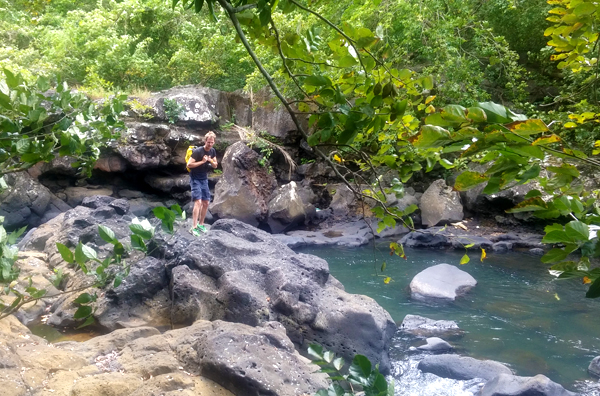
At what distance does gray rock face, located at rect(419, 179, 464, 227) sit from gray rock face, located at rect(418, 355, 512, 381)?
7534 millimetres

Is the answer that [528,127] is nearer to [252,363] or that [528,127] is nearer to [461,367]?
[252,363]

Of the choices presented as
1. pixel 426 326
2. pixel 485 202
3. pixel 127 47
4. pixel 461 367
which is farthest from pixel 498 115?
pixel 127 47

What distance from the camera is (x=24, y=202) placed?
473 inches

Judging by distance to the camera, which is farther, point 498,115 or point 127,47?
point 127,47

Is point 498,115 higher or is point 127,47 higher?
point 127,47

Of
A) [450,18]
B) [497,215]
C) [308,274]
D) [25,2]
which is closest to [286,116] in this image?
[450,18]

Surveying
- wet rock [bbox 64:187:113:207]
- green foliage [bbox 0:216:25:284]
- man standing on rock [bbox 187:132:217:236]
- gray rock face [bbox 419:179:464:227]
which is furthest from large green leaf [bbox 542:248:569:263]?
wet rock [bbox 64:187:113:207]

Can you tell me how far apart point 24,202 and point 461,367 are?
1164 cm

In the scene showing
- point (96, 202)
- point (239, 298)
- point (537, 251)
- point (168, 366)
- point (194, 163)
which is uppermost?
point (194, 163)

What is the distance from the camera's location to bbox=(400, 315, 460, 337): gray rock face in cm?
642

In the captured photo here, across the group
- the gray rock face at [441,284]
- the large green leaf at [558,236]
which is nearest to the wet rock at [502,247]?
the gray rock face at [441,284]

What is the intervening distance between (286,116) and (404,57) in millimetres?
4384

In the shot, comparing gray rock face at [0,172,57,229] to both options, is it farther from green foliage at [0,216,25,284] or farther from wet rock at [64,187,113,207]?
green foliage at [0,216,25,284]

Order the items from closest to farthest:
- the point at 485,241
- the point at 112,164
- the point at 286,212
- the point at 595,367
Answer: the point at 595,367
the point at 485,241
the point at 286,212
the point at 112,164
